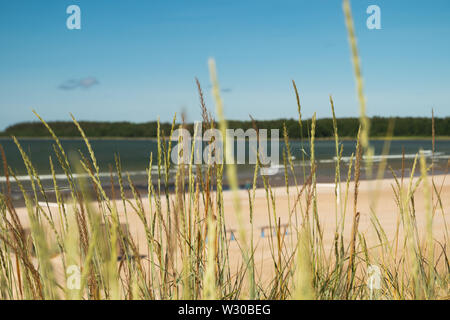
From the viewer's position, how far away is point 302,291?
1.98ft

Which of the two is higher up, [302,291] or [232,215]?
[302,291]

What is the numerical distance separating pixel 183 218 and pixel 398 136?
269 feet

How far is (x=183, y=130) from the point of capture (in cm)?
120

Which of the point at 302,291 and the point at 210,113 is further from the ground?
the point at 210,113
